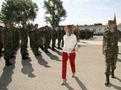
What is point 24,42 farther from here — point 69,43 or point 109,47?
point 109,47

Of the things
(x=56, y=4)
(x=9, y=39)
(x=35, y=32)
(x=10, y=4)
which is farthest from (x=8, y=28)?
(x=56, y=4)

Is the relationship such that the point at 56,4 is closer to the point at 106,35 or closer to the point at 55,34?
the point at 55,34

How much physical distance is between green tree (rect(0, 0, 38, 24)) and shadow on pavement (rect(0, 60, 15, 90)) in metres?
80.6

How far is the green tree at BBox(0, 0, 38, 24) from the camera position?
94875 millimetres

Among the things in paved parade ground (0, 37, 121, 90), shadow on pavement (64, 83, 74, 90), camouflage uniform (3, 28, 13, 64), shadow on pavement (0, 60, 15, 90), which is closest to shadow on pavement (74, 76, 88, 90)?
paved parade ground (0, 37, 121, 90)

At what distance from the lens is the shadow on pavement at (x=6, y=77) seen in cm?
943

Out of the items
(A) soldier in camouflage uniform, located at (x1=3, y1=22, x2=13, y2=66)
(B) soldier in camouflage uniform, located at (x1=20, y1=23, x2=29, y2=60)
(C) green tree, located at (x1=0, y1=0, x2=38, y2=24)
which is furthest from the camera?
(C) green tree, located at (x1=0, y1=0, x2=38, y2=24)

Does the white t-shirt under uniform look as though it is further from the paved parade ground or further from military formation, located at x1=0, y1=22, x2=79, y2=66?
military formation, located at x1=0, y1=22, x2=79, y2=66

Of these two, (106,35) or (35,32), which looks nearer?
(106,35)

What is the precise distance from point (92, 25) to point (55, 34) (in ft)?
305

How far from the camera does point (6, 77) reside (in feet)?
35.4

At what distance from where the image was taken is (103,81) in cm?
999

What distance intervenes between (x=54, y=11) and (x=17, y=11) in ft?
59.4

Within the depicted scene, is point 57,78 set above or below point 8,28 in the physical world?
below
